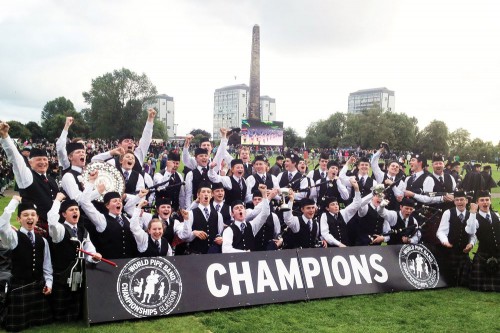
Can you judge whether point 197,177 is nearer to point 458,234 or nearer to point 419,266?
point 419,266

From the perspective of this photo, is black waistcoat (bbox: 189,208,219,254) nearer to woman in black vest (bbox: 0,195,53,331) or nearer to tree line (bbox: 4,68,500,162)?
woman in black vest (bbox: 0,195,53,331)

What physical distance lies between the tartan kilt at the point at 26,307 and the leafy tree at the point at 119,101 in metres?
63.5

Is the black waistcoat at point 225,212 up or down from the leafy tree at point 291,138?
down

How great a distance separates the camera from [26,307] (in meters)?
5.50

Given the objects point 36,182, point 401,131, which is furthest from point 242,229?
point 401,131

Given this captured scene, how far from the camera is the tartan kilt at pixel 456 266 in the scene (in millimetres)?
7789

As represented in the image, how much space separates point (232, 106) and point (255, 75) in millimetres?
111452

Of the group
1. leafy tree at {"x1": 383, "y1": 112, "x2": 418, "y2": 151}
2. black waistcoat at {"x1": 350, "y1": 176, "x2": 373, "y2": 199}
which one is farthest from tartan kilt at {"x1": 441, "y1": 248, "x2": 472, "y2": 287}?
leafy tree at {"x1": 383, "y1": 112, "x2": 418, "y2": 151}

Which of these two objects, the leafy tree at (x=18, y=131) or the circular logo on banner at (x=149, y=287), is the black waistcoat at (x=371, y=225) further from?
the leafy tree at (x=18, y=131)

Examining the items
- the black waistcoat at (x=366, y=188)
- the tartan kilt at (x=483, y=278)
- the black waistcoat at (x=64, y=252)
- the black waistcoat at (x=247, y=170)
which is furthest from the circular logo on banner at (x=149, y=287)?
the black waistcoat at (x=366, y=188)


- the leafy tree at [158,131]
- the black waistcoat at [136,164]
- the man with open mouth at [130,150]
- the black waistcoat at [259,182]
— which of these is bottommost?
the black waistcoat at [259,182]

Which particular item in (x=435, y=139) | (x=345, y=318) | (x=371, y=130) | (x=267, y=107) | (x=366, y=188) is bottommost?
(x=345, y=318)

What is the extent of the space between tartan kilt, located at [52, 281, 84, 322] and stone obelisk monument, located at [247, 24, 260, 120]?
6129 centimetres

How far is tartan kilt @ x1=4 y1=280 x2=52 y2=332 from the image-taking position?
5402mm
